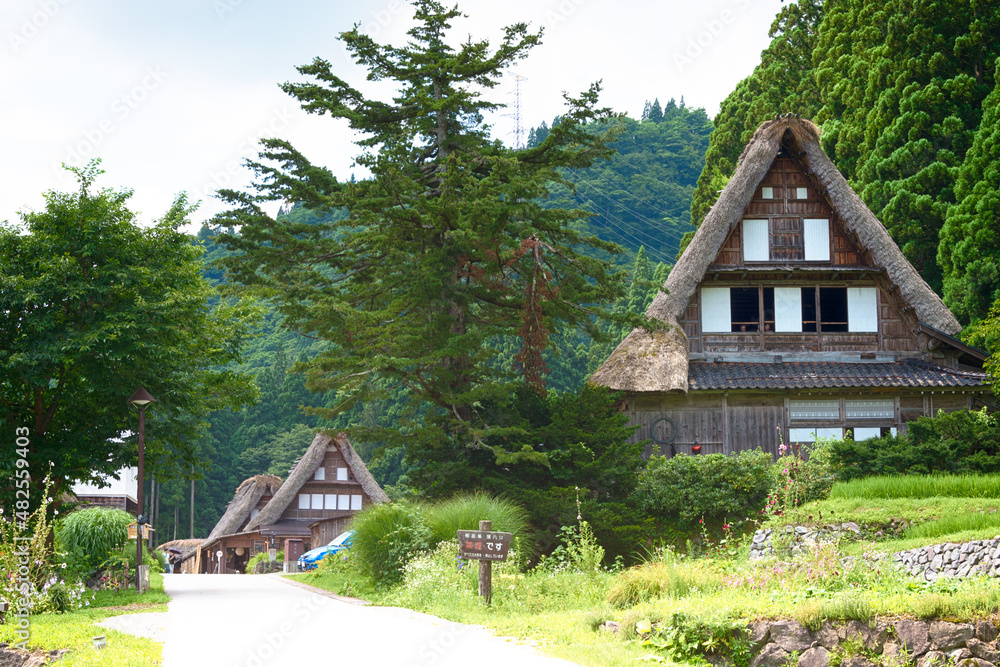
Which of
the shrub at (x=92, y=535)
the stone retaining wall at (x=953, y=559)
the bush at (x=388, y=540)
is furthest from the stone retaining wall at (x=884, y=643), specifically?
the shrub at (x=92, y=535)

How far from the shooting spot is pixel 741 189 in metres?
25.7

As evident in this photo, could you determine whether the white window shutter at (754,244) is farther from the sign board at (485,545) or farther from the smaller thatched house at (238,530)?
the smaller thatched house at (238,530)

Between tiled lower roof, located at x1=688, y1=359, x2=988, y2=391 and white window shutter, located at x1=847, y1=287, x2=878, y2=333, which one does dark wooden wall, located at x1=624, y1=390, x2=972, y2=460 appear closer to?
tiled lower roof, located at x1=688, y1=359, x2=988, y2=391

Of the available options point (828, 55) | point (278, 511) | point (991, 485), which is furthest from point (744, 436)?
point (278, 511)

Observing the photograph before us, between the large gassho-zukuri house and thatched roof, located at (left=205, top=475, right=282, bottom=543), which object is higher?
the large gassho-zukuri house

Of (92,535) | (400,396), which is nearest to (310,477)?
(400,396)

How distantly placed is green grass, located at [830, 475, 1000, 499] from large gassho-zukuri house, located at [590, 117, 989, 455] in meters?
5.11

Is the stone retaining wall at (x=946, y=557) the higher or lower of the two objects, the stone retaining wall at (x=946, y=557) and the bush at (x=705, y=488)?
the lower

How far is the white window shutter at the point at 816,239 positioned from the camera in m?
26.3

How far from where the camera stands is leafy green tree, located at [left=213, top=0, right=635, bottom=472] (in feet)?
65.6

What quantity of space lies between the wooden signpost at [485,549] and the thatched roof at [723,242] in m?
11.2

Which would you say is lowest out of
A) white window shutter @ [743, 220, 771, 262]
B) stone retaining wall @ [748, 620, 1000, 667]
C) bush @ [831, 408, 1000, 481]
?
stone retaining wall @ [748, 620, 1000, 667]

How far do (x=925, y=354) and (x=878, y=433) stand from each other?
2702mm

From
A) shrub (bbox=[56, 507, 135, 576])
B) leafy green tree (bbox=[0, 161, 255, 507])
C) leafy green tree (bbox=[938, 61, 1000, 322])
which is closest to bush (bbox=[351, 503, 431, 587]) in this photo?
leafy green tree (bbox=[0, 161, 255, 507])
